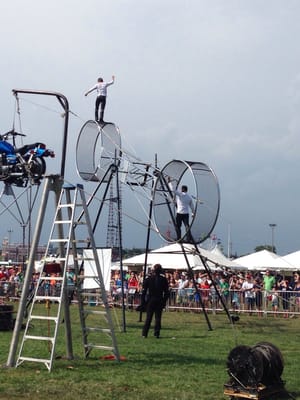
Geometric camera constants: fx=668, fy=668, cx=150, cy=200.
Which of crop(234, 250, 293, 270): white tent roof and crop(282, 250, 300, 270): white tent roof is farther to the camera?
crop(234, 250, 293, 270): white tent roof

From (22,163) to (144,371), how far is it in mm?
4046

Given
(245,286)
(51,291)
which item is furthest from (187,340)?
(51,291)

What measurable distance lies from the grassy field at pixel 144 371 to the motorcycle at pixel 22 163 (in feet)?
10.3

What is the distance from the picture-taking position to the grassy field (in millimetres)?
8953

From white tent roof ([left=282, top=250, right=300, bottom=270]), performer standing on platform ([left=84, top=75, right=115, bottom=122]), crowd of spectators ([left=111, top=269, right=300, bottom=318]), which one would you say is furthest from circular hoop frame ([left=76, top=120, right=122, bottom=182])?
white tent roof ([left=282, top=250, right=300, bottom=270])

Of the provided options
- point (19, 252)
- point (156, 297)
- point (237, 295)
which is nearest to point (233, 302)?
point (237, 295)

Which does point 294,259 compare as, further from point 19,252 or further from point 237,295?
point 19,252

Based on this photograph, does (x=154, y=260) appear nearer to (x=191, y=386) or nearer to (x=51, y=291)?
(x=51, y=291)

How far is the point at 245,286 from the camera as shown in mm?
25141

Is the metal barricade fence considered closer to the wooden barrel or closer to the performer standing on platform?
the performer standing on platform

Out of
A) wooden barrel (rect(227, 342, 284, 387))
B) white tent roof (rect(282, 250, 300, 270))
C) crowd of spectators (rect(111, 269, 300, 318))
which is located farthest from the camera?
white tent roof (rect(282, 250, 300, 270))

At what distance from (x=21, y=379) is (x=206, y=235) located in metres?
8.00

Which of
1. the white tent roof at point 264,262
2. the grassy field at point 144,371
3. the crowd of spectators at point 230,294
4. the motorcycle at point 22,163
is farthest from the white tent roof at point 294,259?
the motorcycle at point 22,163

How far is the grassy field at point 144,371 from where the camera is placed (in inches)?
352
